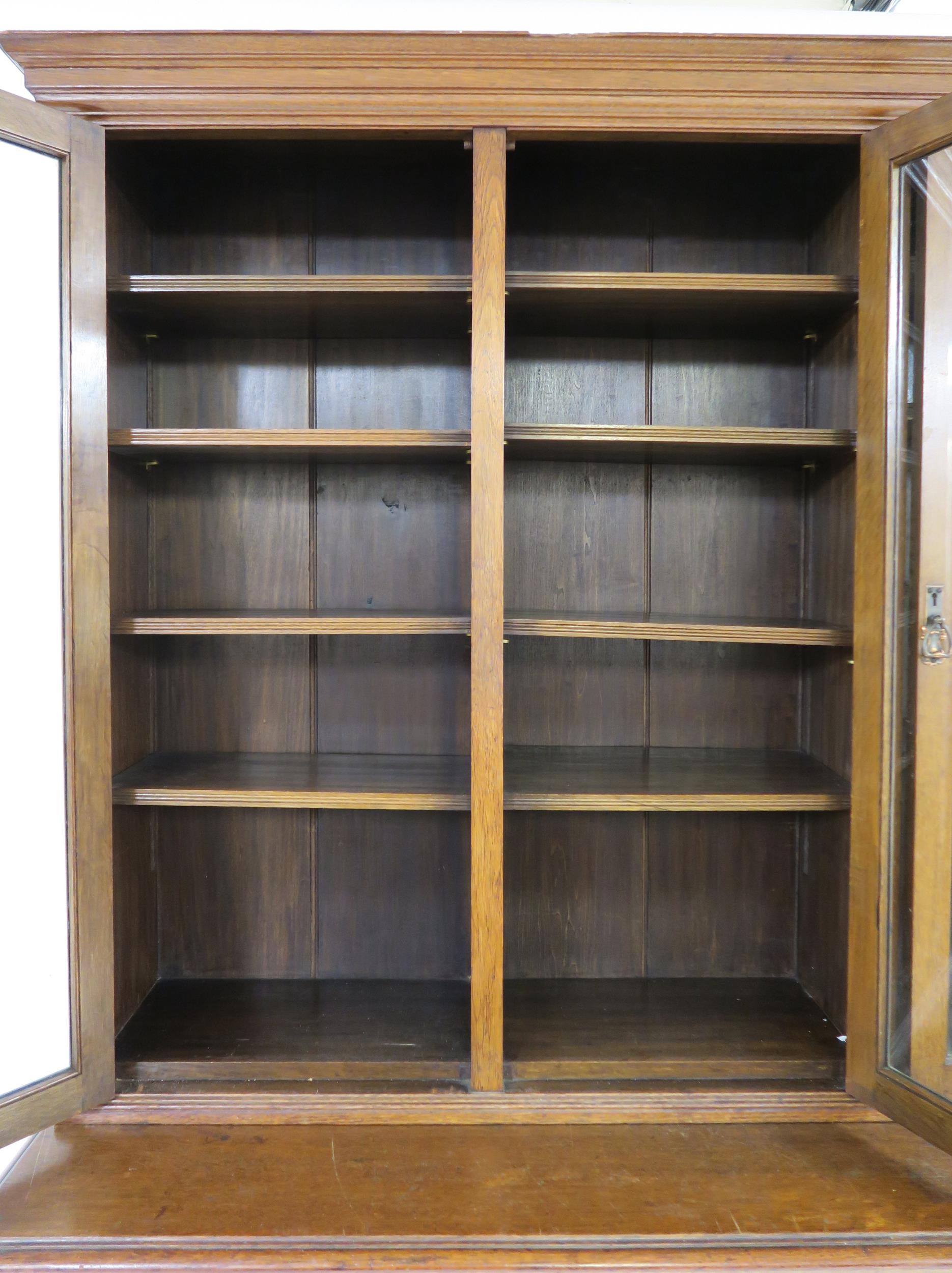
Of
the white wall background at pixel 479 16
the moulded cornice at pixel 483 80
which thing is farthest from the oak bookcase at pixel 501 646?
the white wall background at pixel 479 16

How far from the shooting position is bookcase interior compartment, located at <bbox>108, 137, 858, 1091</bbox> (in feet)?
7.55

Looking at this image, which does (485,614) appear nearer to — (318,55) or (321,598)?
(321,598)

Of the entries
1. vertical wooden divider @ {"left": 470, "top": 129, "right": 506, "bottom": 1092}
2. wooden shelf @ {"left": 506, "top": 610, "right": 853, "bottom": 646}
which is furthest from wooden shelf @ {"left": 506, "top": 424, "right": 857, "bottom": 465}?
wooden shelf @ {"left": 506, "top": 610, "right": 853, "bottom": 646}

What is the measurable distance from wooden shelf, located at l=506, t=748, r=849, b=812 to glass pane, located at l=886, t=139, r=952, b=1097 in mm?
209

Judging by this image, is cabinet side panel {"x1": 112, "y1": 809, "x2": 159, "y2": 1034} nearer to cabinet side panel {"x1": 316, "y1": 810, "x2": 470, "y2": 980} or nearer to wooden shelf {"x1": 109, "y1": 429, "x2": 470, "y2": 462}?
cabinet side panel {"x1": 316, "y1": 810, "x2": 470, "y2": 980}

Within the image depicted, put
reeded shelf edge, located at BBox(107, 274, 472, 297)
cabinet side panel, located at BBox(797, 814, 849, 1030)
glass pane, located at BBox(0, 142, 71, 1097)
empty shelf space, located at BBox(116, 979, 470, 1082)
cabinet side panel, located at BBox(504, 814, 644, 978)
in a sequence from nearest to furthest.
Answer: glass pane, located at BBox(0, 142, 71, 1097) → reeded shelf edge, located at BBox(107, 274, 472, 297) → empty shelf space, located at BBox(116, 979, 470, 1082) → cabinet side panel, located at BBox(797, 814, 849, 1030) → cabinet side panel, located at BBox(504, 814, 644, 978)

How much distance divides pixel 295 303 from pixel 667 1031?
1916 mm

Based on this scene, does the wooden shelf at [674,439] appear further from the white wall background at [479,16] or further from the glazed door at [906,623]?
the white wall background at [479,16]

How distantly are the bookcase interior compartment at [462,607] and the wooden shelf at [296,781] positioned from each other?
0.02 metres

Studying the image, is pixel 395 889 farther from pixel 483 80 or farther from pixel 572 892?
pixel 483 80

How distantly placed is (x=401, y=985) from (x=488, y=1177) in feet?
2.37

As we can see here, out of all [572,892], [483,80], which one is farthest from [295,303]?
[572,892]

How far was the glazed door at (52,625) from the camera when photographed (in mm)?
1872

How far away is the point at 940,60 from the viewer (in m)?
1.90
